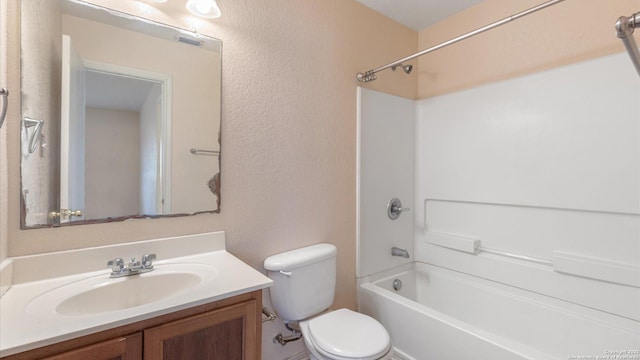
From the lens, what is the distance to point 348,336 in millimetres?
1391

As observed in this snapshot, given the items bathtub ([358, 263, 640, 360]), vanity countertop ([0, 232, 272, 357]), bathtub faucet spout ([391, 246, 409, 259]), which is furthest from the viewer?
bathtub faucet spout ([391, 246, 409, 259])

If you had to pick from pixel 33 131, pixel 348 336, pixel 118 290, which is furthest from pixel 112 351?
pixel 348 336

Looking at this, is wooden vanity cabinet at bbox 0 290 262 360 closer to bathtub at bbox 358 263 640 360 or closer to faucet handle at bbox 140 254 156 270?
faucet handle at bbox 140 254 156 270

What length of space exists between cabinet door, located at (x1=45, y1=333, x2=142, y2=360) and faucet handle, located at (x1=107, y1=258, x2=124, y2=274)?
407 mm

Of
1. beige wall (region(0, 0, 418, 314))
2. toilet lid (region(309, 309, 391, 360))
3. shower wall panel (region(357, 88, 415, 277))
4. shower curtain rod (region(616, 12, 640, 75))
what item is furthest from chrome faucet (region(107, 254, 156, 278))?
shower curtain rod (region(616, 12, 640, 75))

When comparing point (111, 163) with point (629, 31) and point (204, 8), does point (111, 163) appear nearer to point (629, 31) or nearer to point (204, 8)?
point (204, 8)

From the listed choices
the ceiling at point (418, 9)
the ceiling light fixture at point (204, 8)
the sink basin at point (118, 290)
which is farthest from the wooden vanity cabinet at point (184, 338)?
the ceiling at point (418, 9)

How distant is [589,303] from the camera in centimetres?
156

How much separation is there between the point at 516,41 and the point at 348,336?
6.90 feet

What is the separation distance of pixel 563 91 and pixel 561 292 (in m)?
1.18

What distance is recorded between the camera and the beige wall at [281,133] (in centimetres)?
132

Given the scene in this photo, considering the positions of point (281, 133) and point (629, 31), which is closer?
point (629, 31)

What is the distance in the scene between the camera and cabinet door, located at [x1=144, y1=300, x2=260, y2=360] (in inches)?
34.3

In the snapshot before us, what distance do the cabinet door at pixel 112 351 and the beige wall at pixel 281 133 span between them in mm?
535
